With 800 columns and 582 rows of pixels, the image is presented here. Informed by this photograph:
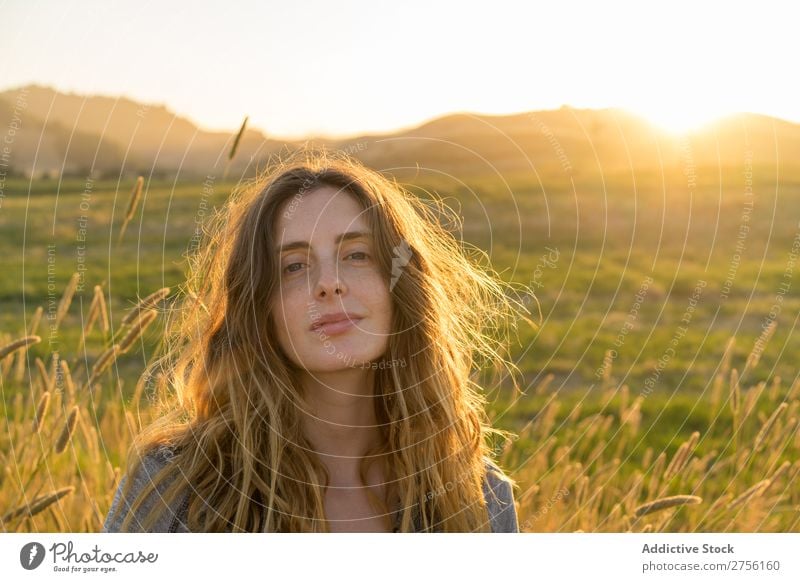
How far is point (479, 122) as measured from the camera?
10.1 ft

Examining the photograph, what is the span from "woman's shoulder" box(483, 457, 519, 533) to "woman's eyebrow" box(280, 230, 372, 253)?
85 centimetres

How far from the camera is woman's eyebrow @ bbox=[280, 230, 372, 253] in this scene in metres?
2.55

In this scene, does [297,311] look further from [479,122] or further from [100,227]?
[100,227]

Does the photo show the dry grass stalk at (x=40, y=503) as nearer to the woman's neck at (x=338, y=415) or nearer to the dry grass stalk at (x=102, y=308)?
the dry grass stalk at (x=102, y=308)

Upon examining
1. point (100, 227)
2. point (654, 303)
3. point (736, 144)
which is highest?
point (736, 144)

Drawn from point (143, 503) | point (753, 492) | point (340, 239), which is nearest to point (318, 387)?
point (340, 239)

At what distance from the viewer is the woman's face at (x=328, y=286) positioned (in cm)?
249

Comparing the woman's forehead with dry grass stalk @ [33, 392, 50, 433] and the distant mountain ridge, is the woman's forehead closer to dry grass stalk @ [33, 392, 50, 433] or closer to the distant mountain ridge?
the distant mountain ridge

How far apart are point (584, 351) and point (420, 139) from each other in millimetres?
4384
